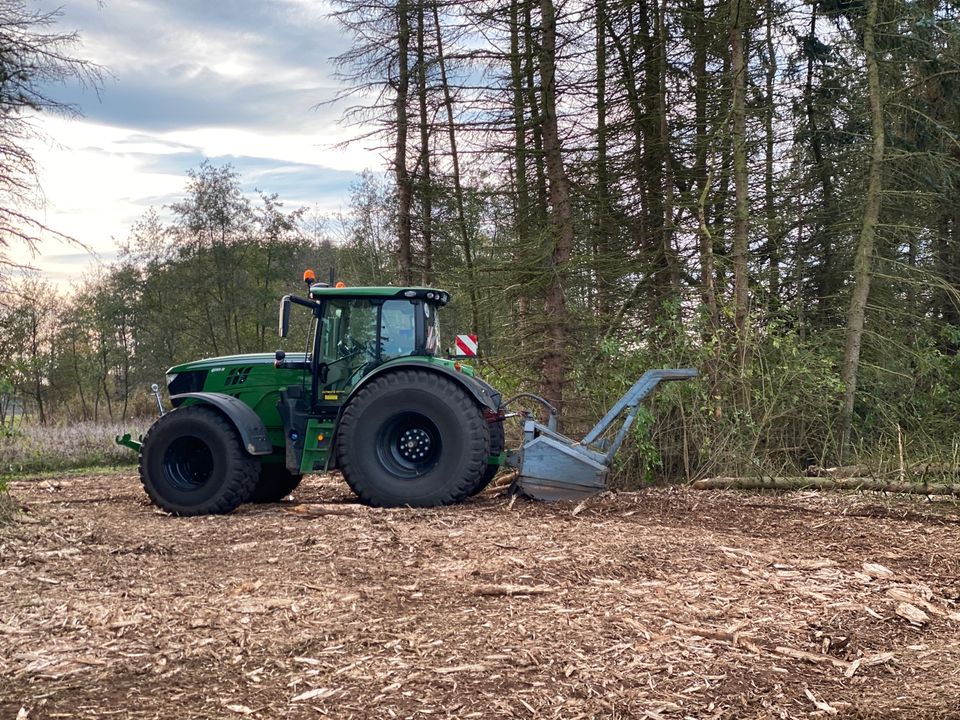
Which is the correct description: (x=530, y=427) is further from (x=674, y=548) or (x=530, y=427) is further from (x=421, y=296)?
(x=674, y=548)

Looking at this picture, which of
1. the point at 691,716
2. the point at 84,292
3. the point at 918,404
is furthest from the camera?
the point at 84,292

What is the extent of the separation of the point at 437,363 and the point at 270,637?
13.5ft

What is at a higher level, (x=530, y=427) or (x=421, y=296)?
(x=421, y=296)

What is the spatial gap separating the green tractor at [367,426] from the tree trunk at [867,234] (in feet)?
15.1

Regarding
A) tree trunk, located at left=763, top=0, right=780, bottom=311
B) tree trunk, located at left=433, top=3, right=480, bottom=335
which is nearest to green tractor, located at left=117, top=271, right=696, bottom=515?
tree trunk, located at left=433, top=3, right=480, bottom=335

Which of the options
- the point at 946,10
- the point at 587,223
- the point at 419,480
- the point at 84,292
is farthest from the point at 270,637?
the point at 84,292

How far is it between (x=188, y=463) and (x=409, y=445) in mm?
2175

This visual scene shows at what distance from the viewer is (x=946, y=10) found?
51.3 feet

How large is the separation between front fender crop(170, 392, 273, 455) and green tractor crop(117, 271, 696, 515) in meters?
0.01

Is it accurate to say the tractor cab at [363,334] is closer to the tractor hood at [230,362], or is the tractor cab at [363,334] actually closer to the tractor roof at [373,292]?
the tractor roof at [373,292]

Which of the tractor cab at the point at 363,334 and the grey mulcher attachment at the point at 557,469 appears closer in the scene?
the grey mulcher attachment at the point at 557,469

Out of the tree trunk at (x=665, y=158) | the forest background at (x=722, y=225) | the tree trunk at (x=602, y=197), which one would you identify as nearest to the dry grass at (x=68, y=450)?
the forest background at (x=722, y=225)

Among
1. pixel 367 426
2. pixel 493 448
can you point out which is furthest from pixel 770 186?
pixel 367 426

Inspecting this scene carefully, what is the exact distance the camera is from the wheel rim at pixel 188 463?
26.9 feet
